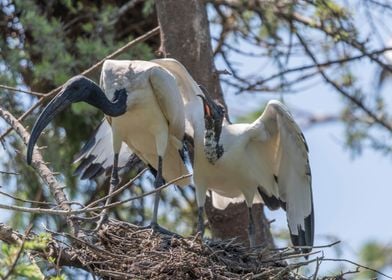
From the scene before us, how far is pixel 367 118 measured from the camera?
24.9ft

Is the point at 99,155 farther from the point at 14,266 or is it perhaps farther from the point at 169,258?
the point at 14,266

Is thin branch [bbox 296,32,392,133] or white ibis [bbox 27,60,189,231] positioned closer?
white ibis [bbox 27,60,189,231]

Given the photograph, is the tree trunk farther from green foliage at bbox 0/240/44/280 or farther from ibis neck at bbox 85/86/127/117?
green foliage at bbox 0/240/44/280

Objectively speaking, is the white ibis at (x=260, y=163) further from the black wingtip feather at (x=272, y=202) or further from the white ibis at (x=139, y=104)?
the white ibis at (x=139, y=104)

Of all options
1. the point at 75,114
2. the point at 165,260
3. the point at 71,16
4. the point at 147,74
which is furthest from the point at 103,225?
the point at 71,16

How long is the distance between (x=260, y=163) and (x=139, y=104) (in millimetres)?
893

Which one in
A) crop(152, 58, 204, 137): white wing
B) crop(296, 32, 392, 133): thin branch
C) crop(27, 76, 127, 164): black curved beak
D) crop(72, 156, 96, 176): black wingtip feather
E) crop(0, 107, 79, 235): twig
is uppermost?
crop(296, 32, 392, 133): thin branch

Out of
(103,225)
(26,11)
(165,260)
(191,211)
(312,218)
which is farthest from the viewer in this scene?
(191,211)

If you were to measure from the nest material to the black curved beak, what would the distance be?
0.60 meters

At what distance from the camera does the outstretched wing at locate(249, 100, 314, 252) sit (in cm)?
594

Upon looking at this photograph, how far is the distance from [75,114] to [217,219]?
1346 millimetres

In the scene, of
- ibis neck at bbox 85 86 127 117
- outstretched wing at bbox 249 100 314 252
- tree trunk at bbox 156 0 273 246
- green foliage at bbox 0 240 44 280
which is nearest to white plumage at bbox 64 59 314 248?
outstretched wing at bbox 249 100 314 252

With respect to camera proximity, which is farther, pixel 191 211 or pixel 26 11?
pixel 191 211

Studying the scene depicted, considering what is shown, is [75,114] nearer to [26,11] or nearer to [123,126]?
[26,11]
